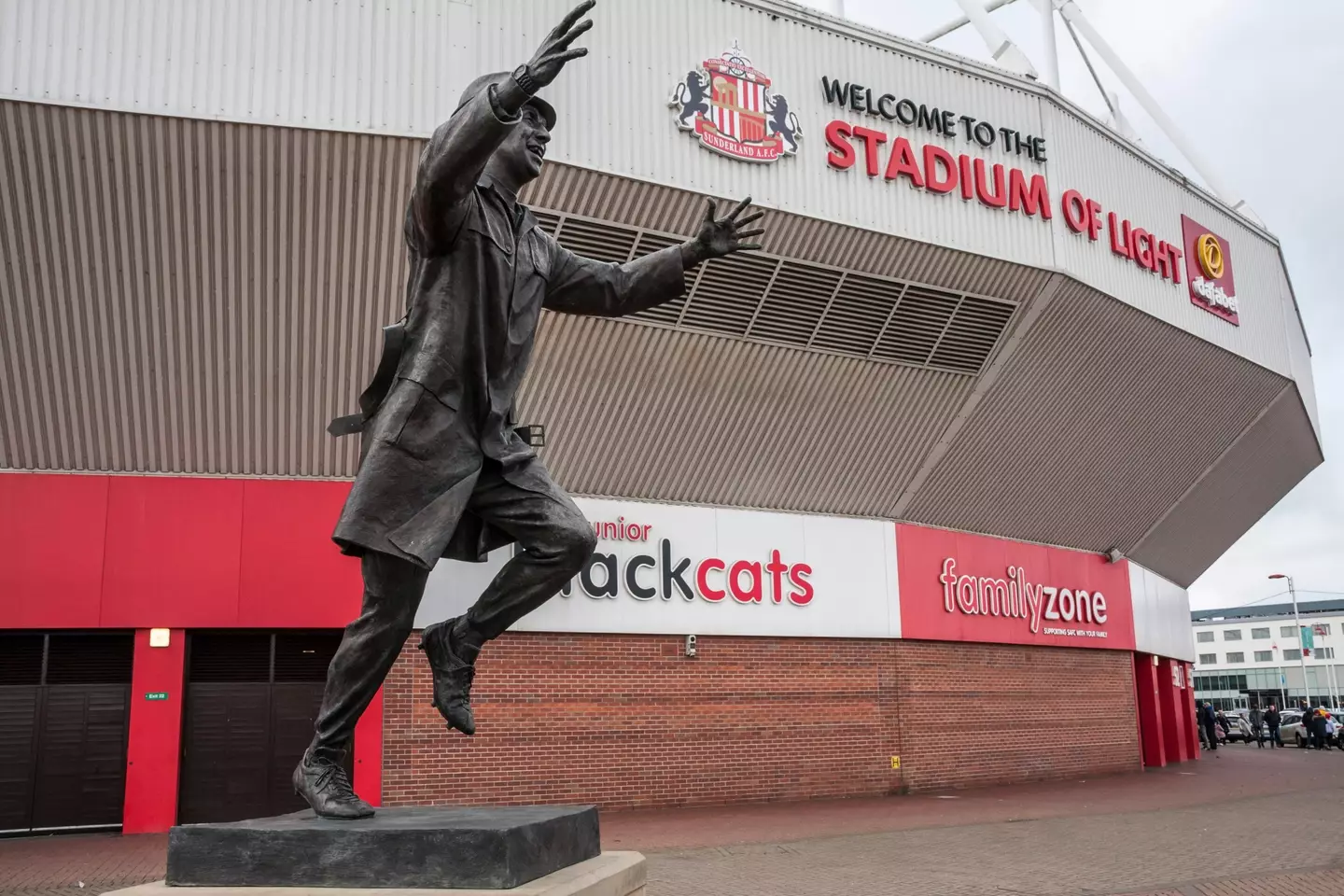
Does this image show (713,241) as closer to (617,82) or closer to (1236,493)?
(617,82)

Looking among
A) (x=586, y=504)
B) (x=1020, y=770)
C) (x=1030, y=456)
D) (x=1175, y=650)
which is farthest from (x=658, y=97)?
(x=1175, y=650)

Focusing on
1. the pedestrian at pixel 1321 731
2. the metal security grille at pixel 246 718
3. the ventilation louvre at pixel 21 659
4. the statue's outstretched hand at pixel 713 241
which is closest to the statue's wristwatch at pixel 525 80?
the statue's outstretched hand at pixel 713 241

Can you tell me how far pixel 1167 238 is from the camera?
19.7 metres

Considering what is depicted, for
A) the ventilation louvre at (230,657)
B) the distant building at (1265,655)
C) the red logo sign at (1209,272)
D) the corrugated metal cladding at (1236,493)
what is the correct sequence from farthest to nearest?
1. the distant building at (1265,655)
2. the corrugated metal cladding at (1236,493)
3. the red logo sign at (1209,272)
4. the ventilation louvre at (230,657)

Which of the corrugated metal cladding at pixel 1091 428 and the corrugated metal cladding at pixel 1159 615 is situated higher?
the corrugated metal cladding at pixel 1091 428

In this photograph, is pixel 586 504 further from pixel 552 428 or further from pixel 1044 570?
pixel 1044 570

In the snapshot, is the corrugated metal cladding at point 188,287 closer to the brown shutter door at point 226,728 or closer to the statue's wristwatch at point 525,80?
the brown shutter door at point 226,728

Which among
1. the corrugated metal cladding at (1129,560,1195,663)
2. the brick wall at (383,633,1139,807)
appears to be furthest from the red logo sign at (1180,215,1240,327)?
the brick wall at (383,633,1139,807)

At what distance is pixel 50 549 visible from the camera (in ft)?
46.3

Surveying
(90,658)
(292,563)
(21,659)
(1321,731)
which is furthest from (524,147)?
(1321,731)

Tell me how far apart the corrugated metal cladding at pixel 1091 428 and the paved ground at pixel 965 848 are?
5.07 meters

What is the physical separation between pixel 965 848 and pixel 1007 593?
9451 millimetres

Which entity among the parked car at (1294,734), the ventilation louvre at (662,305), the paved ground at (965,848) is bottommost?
the parked car at (1294,734)

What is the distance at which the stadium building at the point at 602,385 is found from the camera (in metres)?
12.8
